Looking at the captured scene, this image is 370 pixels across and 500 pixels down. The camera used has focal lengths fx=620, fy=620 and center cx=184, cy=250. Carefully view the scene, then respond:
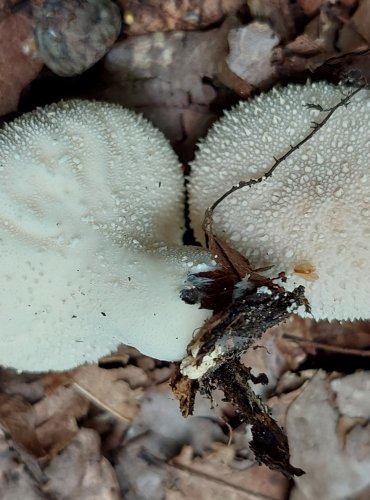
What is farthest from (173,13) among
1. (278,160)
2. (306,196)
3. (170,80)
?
(306,196)

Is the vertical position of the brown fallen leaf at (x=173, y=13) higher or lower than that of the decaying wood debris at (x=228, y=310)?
higher

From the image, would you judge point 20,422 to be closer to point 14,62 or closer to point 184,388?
point 184,388

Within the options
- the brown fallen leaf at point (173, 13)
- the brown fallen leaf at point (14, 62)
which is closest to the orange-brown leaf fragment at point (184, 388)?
the brown fallen leaf at point (14, 62)

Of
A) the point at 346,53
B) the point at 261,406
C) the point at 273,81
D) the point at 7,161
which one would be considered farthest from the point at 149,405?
the point at 346,53

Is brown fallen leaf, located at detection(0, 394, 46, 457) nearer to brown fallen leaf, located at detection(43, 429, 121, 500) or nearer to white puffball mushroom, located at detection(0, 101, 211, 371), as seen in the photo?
brown fallen leaf, located at detection(43, 429, 121, 500)

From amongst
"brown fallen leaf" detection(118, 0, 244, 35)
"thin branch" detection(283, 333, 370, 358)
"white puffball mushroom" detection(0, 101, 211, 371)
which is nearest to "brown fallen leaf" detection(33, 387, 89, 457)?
"white puffball mushroom" detection(0, 101, 211, 371)

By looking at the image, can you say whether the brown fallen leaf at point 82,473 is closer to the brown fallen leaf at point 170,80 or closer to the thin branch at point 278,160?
the thin branch at point 278,160
